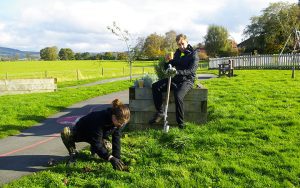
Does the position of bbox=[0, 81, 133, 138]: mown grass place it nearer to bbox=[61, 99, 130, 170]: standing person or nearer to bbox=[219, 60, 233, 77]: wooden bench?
bbox=[61, 99, 130, 170]: standing person

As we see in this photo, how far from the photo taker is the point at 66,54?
410 ft

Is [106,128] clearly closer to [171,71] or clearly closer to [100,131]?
[100,131]

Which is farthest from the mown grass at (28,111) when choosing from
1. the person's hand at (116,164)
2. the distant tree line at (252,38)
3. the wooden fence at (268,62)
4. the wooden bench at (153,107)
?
the distant tree line at (252,38)

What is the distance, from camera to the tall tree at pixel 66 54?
124 m

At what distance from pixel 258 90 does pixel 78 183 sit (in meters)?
8.51

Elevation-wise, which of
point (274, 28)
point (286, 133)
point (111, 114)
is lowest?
point (286, 133)

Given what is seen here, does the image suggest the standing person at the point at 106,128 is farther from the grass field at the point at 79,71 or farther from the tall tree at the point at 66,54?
the tall tree at the point at 66,54

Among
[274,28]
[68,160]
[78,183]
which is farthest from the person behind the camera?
[274,28]

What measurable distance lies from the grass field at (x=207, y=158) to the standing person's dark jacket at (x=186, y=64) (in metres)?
1.12

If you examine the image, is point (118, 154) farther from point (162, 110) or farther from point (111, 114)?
point (162, 110)

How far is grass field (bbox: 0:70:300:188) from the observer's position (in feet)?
17.3

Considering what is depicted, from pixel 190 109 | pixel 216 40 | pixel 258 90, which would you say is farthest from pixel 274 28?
pixel 190 109

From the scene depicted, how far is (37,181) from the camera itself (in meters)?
5.47

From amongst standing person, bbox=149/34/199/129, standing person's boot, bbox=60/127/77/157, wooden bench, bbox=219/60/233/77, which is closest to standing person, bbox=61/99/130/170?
standing person's boot, bbox=60/127/77/157
